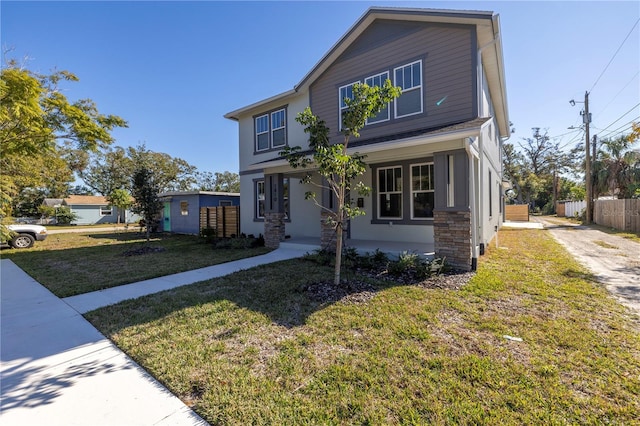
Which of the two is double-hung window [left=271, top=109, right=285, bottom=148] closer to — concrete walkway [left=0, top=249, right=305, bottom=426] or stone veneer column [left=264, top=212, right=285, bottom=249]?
stone veneer column [left=264, top=212, right=285, bottom=249]

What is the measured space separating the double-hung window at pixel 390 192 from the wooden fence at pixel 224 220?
750 cm

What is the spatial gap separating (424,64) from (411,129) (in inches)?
71.8

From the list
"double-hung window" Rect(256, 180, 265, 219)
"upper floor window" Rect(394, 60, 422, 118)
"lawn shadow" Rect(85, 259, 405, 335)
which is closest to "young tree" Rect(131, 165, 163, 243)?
"double-hung window" Rect(256, 180, 265, 219)

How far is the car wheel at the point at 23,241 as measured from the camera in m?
12.9

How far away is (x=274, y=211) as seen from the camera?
1034cm

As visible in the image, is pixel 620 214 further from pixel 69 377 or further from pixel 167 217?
pixel 167 217

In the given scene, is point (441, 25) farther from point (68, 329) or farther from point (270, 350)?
point (68, 329)

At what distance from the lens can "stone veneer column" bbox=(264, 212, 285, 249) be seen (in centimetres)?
1034

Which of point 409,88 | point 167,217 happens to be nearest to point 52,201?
point 167,217

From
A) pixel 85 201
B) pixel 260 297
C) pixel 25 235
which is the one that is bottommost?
pixel 260 297

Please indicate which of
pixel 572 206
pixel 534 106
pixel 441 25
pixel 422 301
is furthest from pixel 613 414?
pixel 572 206

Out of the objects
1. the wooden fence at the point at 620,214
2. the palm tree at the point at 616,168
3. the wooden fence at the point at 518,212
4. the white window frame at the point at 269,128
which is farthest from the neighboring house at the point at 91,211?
the palm tree at the point at 616,168

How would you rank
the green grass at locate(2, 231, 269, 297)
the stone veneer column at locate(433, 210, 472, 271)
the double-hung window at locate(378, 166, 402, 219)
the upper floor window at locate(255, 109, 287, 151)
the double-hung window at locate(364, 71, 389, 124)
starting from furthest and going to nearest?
the upper floor window at locate(255, 109, 287, 151), the double-hung window at locate(378, 166, 402, 219), the double-hung window at locate(364, 71, 389, 124), the green grass at locate(2, 231, 269, 297), the stone veneer column at locate(433, 210, 472, 271)

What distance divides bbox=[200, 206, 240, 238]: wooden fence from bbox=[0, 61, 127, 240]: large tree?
563 centimetres
